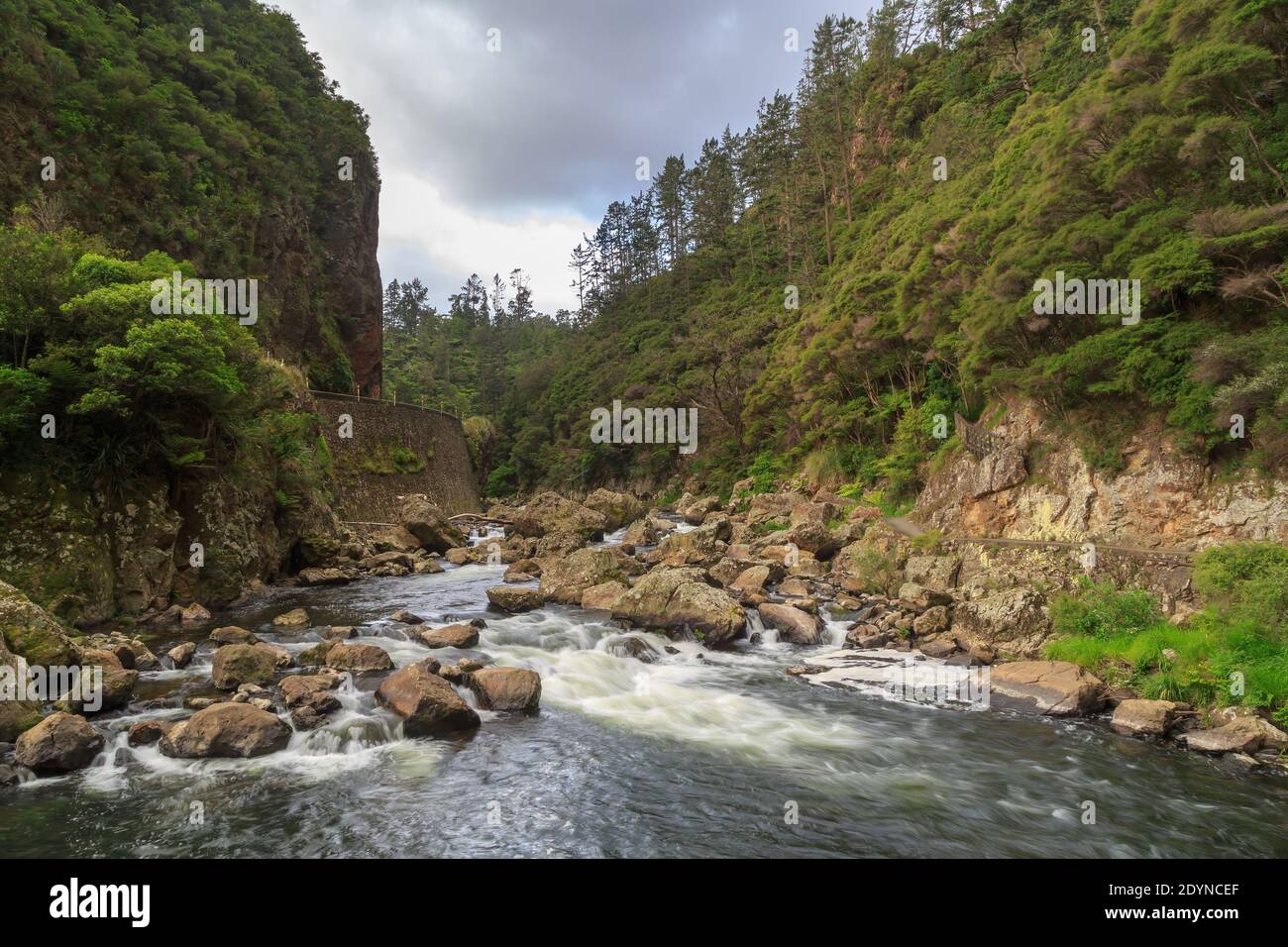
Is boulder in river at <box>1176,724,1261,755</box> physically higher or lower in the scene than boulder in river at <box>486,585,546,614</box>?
lower

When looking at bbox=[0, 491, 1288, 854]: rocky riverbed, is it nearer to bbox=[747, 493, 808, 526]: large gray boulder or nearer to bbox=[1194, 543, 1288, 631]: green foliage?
bbox=[1194, 543, 1288, 631]: green foliage

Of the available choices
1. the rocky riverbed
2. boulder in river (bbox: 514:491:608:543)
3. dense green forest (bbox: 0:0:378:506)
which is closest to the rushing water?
the rocky riverbed

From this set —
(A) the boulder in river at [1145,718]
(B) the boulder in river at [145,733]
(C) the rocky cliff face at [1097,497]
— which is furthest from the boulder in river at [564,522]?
(A) the boulder in river at [1145,718]

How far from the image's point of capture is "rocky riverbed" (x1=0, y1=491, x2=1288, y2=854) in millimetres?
7086

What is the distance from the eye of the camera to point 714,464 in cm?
4553

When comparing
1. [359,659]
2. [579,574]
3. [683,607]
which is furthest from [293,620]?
[683,607]

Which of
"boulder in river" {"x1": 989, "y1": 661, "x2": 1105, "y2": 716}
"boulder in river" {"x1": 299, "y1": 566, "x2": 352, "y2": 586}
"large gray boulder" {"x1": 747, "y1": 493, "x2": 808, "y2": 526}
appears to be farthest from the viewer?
"large gray boulder" {"x1": 747, "y1": 493, "x2": 808, "y2": 526}

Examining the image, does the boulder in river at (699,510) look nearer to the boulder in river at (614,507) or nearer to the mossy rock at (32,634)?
the boulder in river at (614,507)

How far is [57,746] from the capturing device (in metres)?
7.73

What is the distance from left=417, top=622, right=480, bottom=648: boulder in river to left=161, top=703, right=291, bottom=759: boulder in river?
15.6ft

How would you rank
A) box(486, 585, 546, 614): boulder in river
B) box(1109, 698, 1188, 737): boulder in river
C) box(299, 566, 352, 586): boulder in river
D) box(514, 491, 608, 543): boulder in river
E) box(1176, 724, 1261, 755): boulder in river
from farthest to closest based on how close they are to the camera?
1. box(514, 491, 608, 543): boulder in river
2. box(299, 566, 352, 586): boulder in river
3. box(486, 585, 546, 614): boulder in river
4. box(1109, 698, 1188, 737): boulder in river
5. box(1176, 724, 1261, 755): boulder in river

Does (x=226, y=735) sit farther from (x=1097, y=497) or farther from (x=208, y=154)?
(x=208, y=154)

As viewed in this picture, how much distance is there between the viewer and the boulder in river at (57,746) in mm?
7633

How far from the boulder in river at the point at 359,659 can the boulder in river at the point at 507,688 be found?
1.72 meters
